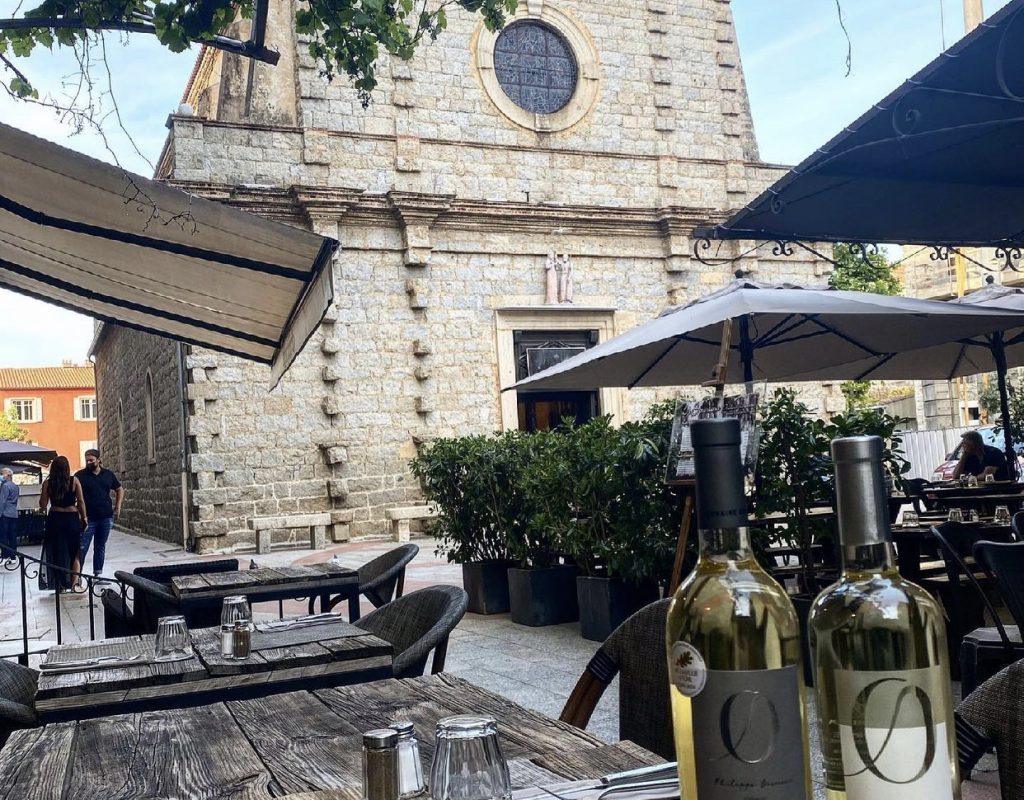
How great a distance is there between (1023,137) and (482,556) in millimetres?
5259

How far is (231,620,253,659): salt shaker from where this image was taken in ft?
9.64

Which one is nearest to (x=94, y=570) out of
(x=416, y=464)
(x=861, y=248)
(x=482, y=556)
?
(x=416, y=464)

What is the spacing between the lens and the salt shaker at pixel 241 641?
9.64 ft

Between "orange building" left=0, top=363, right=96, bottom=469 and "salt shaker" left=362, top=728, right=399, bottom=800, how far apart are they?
68640mm

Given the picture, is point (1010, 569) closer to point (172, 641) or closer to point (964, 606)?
point (964, 606)

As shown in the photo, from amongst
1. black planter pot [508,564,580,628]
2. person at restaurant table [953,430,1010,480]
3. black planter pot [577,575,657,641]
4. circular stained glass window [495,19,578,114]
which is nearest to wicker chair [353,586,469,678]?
black planter pot [577,575,657,641]

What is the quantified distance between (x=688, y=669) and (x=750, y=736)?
0.23 feet

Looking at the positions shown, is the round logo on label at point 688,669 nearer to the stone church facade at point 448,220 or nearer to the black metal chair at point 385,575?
the black metal chair at point 385,575

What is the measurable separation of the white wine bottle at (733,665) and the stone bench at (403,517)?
14.0m

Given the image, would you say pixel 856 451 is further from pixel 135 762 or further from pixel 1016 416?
pixel 1016 416

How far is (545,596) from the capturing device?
7.34 m

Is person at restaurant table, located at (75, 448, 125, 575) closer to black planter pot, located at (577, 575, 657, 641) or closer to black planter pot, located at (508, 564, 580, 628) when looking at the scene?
black planter pot, located at (508, 564, 580, 628)

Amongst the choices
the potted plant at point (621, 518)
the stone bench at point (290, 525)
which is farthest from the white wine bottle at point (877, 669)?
the stone bench at point (290, 525)

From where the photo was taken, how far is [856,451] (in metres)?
0.80
